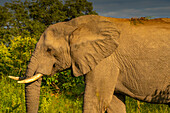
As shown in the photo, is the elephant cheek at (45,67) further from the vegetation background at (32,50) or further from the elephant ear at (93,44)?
the vegetation background at (32,50)

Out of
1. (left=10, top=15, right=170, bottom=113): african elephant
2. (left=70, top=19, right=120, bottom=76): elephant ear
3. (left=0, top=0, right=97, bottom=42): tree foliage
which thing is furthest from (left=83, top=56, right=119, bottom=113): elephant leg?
(left=0, top=0, right=97, bottom=42): tree foliage

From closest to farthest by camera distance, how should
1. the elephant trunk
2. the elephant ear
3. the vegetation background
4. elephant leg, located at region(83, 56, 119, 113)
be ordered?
1. elephant leg, located at region(83, 56, 119, 113)
2. the elephant ear
3. the elephant trunk
4. the vegetation background

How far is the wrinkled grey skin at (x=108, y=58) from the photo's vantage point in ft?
12.4

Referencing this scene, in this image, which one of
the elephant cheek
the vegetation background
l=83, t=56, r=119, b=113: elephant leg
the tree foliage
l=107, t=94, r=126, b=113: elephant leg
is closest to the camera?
l=83, t=56, r=119, b=113: elephant leg

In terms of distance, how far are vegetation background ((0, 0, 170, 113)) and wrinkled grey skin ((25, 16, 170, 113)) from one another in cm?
198

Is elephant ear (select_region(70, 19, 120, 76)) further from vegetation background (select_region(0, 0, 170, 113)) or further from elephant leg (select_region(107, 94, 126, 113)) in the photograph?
vegetation background (select_region(0, 0, 170, 113))

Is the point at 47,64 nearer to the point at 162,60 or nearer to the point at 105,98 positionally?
the point at 105,98

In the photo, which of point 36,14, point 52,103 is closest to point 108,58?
point 52,103

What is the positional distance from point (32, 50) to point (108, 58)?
5793 mm

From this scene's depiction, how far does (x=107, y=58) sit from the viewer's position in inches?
151

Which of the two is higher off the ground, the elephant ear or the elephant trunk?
the elephant ear

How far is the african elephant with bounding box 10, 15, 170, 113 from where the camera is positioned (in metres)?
3.77

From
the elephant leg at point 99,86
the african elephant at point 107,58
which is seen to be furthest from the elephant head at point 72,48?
the elephant leg at point 99,86

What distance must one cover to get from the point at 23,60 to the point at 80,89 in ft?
8.48
